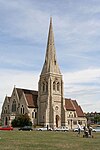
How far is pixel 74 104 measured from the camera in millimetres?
116875

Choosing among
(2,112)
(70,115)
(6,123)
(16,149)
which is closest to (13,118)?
(6,123)

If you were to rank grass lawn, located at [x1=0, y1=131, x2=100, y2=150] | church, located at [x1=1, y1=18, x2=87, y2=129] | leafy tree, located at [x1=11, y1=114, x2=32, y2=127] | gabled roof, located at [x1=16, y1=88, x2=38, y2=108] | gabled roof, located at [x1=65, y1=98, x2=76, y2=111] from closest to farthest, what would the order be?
grass lawn, located at [x1=0, y1=131, x2=100, y2=150], leafy tree, located at [x1=11, y1=114, x2=32, y2=127], church, located at [x1=1, y1=18, x2=87, y2=129], gabled roof, located at [x1=16, y1=88, x2=38, y2=108], gabled roof, located at [x1=65, y1=98, x2=76, y2=111]

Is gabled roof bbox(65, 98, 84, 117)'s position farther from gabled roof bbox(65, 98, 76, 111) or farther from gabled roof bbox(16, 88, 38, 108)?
gabled roof bbox(16, 88, 38, 108)

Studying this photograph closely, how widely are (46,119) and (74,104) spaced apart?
22.6 metres

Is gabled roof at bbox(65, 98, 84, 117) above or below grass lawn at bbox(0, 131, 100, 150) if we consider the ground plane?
above

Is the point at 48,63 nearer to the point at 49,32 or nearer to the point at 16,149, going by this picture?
the point at 49,32

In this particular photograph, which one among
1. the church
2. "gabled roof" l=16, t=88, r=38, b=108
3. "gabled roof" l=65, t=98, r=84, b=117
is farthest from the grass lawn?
"gabled roof" l=65, t=98, r=84, b=117

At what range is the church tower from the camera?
98.3 meters

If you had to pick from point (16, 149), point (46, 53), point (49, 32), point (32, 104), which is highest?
point (49, 32)

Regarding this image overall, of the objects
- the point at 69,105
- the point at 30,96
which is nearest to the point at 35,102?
the point at 30,96

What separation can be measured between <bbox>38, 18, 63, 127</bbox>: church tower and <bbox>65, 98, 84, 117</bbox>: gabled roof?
28.8ft

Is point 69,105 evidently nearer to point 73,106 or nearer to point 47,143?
point 73,106

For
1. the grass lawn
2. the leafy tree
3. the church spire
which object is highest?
the church spire

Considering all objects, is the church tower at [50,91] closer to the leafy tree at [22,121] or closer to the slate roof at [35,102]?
the slate roof at [35,102]
